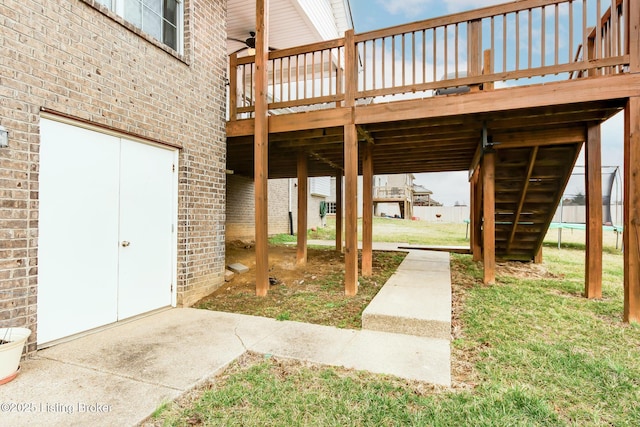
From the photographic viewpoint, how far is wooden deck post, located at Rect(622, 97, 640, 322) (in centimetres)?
352

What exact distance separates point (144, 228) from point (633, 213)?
5.66 m

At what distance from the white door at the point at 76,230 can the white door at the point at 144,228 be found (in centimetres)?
13

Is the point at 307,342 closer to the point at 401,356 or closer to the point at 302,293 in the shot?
the point at 401,356

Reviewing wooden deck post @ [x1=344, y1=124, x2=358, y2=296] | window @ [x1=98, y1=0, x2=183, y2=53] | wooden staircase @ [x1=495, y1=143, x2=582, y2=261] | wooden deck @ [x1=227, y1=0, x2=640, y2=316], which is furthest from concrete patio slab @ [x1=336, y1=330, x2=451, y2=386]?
window @ [x1=98, y1=0, x2=183, y2=53]

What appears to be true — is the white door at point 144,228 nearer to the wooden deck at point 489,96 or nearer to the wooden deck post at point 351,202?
the wooden deck at point 489,96

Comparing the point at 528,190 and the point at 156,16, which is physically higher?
the point at 156,16

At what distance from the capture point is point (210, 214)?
15.9 ft

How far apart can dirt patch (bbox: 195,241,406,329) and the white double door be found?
38.8 inches

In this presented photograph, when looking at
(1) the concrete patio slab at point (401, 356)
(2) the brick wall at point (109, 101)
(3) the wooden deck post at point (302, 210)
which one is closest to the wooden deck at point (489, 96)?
(3) the wooden deck post at point (302, 210)

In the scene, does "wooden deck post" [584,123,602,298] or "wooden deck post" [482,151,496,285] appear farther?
"wooden deck post" [482,151,496,285]

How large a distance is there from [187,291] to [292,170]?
646 cm

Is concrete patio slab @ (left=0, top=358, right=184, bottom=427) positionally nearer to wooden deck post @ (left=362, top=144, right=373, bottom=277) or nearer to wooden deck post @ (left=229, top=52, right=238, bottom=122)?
wooden deck post @ (left=229, top=52, right=238, bottom=122)

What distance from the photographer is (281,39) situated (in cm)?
813

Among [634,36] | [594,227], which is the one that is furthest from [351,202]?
[634,36]
